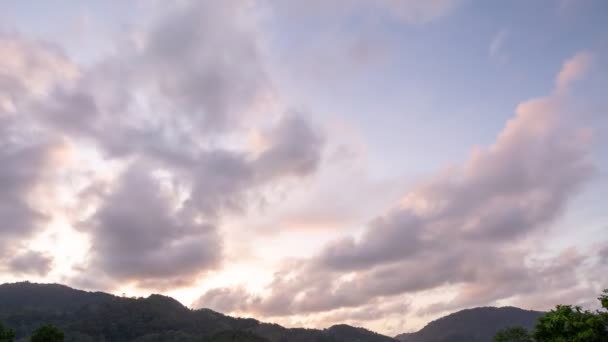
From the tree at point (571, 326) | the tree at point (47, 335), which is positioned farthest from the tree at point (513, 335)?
the tree at point (47, 335)

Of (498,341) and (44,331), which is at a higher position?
(44,331)

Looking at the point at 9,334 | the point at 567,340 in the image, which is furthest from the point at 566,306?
the point at 9,334

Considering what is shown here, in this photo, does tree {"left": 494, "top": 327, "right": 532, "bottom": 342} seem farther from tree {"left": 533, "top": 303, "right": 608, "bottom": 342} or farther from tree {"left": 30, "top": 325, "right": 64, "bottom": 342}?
tree {"left": 30, "top": 325, "right": 64, "bottom": 342}

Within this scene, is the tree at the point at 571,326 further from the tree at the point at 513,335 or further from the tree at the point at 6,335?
the tree at the point at 6,335

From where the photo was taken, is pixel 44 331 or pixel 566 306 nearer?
pixel 566 306

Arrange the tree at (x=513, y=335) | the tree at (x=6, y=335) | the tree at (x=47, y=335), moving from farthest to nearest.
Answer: the tree at (x=47, y=335), the tree at (x=6, y=335), the tree at (x=513, y=335)

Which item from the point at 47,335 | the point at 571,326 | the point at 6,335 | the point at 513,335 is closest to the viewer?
the point at 571,326

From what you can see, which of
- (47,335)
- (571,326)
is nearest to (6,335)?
(47,335)

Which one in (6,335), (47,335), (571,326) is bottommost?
(571,326)

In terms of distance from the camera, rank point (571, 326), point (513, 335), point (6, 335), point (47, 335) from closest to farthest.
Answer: point (571, 326) → point (513, 335) → point (6, 335) → point (47, 335)

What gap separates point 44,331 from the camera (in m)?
125

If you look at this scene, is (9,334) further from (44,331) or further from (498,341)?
(498,341)

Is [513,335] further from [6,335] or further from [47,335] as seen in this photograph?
[47,335]

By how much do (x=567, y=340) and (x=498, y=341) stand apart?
1439 inches
